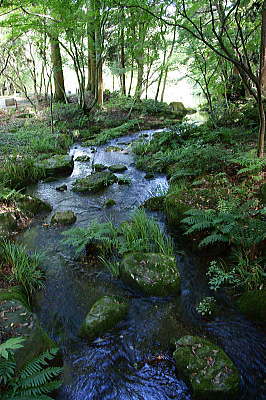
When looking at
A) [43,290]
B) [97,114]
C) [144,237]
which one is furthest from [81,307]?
[97,114]

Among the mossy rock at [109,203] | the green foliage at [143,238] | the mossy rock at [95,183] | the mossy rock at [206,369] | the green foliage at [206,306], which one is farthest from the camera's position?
the mossy rock at [95,183]

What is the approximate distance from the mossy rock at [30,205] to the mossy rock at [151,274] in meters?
3.20

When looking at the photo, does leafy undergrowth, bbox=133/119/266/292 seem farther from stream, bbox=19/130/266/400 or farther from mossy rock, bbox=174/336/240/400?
mossy rock, bbox=174/336/240/400

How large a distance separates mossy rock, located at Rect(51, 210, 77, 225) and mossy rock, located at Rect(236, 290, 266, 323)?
12.7 ft

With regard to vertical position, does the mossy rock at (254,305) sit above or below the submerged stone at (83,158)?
below

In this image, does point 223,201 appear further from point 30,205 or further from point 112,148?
point 112,148

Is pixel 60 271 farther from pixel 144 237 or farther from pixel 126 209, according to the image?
pixel 126 209

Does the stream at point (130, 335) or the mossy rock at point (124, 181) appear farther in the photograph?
the mossy rock at point (124, 181)

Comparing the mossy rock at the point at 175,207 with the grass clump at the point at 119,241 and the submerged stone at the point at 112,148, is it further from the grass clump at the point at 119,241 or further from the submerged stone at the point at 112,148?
the submerged stone at the point at 112,148

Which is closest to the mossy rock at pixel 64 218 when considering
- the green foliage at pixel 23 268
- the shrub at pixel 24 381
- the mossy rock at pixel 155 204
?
the green foliage at pixel 23 268

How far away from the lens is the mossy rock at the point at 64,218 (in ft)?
20.0

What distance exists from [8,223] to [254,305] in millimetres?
4826

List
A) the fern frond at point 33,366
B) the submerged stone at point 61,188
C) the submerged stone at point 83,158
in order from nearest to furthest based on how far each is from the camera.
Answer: the fern frond at point 33,366 < the submerged stone at point 61,188 < the submerged stone at point 83,158

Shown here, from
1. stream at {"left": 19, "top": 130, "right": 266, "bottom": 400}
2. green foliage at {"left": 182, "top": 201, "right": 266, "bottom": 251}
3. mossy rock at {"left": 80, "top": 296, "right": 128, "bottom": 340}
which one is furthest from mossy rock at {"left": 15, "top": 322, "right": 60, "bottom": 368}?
green foliage at {"left": 182, "top": 201, "right": 266, "bottom": 251}
